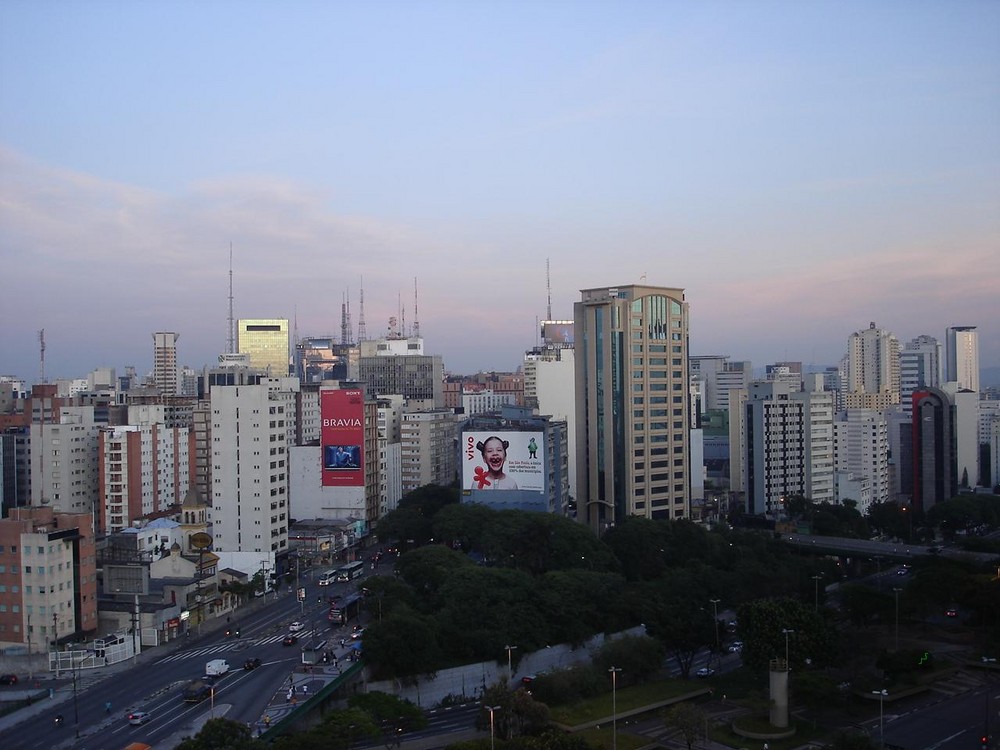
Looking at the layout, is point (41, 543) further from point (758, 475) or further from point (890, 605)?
point (758, 475)

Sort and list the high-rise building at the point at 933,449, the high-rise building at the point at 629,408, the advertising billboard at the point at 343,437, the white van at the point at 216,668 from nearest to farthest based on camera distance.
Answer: the white van at the point at 216,668, the high-rise building at the point at 629,408, the advertising billboard at the point at 343,437, the high-rise building at the point at 933,449

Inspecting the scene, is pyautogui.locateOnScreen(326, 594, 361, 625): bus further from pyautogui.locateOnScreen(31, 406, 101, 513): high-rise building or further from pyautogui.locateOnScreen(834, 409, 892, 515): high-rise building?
pyautogui.locateOnScreen(834, 409, 892, 515): high-rise building

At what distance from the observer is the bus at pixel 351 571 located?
3809 cm

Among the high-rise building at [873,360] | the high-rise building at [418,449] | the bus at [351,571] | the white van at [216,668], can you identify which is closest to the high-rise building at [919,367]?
the high-rise building at [873,360]

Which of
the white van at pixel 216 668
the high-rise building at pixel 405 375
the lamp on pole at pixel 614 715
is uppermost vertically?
the high-rise building at pixel 405 375

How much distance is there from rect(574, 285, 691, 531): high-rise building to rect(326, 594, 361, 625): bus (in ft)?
50.1

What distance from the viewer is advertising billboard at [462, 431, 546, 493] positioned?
4047cm

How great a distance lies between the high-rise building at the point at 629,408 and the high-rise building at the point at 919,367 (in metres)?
60.5

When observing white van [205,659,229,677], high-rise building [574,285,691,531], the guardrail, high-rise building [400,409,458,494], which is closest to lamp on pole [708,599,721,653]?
the guardrail

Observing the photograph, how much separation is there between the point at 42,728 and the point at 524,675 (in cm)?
1223

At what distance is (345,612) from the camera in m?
30.4

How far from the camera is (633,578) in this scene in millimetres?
35219

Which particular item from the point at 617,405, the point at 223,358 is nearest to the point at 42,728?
the point at 617,405

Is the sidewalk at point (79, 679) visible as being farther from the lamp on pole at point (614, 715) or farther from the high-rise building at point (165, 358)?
the high-rise building at point (165, 358)
